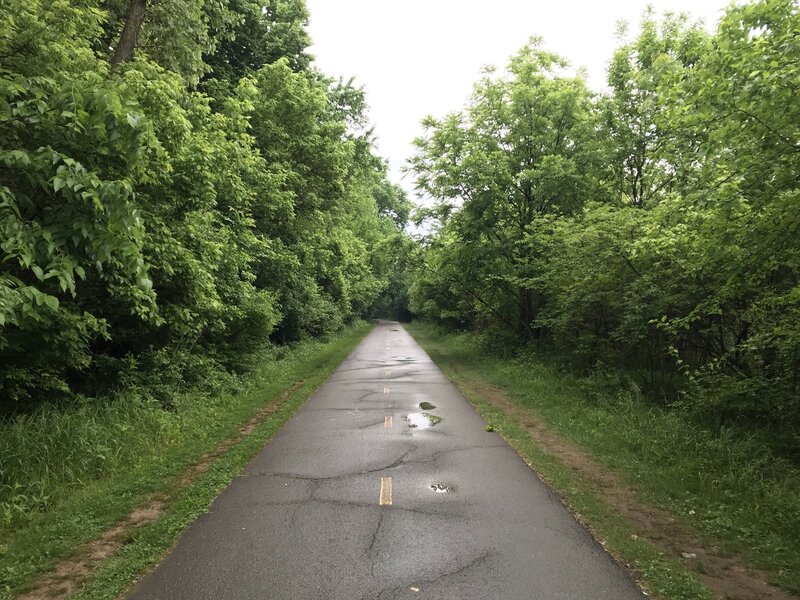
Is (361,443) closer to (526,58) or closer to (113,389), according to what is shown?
(113,389)

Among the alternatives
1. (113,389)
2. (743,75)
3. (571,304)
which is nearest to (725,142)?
(743,75)

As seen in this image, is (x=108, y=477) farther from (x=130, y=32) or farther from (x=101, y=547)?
(x=130, y=32)

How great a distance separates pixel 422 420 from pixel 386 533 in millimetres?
5130

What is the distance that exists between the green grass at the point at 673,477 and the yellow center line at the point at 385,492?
6.77 feet

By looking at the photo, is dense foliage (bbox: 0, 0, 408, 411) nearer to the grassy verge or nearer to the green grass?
the grassy verge

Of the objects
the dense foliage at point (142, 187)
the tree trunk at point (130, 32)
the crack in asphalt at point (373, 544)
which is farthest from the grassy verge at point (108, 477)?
the tree trunk at point (130, 32)

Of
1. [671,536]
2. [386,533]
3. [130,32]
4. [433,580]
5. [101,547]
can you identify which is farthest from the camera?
→ [130,32]

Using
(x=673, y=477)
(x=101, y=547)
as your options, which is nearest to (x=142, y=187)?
(x=101, y=547)

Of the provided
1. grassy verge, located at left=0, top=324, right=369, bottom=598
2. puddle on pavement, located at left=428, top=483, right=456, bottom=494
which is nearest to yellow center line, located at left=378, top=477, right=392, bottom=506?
puddle on pavement, located at left=428, top=483, right=456, bottom=494

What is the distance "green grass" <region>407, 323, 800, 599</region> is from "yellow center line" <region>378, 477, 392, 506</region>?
2063 millimetres

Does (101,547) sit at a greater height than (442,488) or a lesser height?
greater

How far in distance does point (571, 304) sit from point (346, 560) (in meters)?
10.8

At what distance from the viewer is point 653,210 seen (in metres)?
11.2

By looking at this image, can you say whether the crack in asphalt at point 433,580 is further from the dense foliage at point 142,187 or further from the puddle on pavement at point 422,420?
the puddle on pavement at point 422,420
